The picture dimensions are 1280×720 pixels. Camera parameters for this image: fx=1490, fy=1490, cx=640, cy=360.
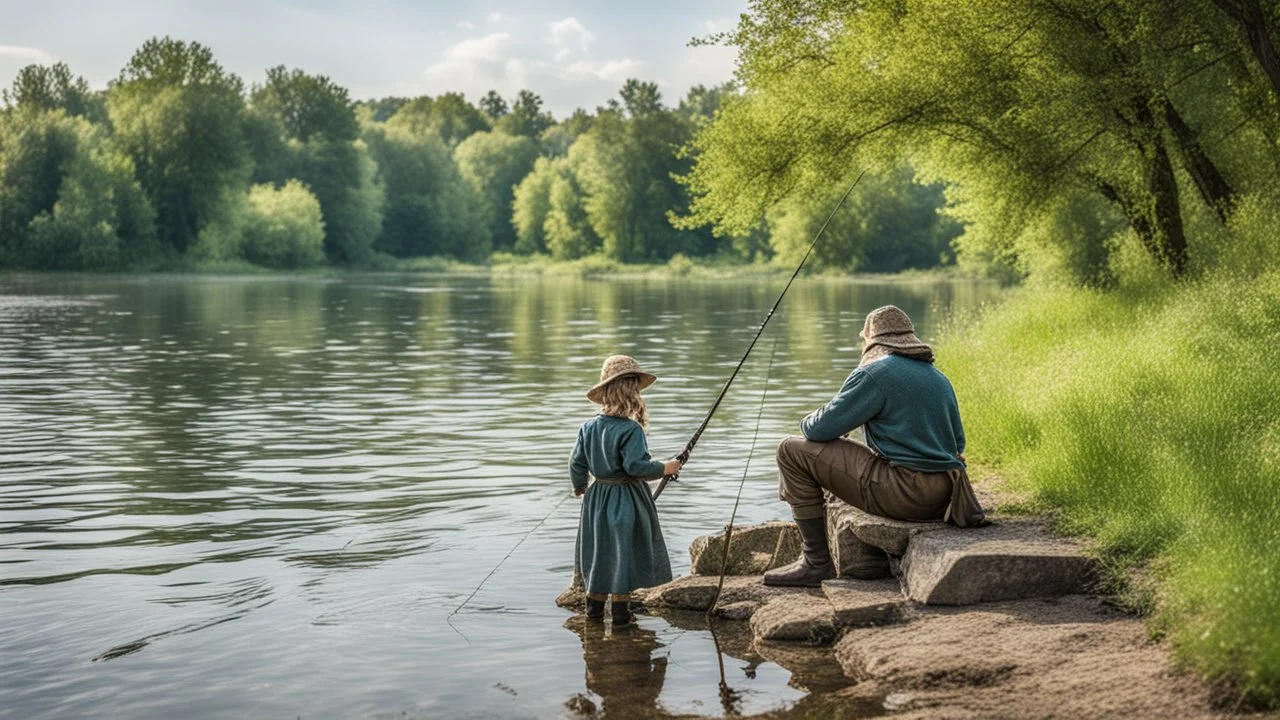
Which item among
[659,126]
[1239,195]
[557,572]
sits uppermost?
[659,126]

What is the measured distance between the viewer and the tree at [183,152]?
86.9 metres

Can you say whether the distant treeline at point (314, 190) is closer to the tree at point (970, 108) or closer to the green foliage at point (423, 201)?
the green foliage at point (423, 201)

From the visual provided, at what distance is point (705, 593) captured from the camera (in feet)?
30.0

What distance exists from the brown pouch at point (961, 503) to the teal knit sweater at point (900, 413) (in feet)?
0.23

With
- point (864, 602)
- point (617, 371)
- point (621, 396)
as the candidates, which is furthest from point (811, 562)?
point (617, 371)

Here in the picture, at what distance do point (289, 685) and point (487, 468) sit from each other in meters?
7.55

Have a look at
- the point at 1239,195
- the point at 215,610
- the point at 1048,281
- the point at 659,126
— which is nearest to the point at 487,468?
the point at 215,610

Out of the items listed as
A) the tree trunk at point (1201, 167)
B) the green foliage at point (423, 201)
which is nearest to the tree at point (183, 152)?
the green foliage at point (423, 201)

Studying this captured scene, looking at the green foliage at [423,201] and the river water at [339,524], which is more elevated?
the green foliage at [423,201]

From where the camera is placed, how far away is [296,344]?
32344 mm

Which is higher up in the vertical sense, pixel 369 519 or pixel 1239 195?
pixel 1239 195

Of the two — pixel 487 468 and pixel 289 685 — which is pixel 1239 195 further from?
pixel 289 685

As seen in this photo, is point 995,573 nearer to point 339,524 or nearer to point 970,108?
point 339,524

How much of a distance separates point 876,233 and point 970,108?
70.5 metres
